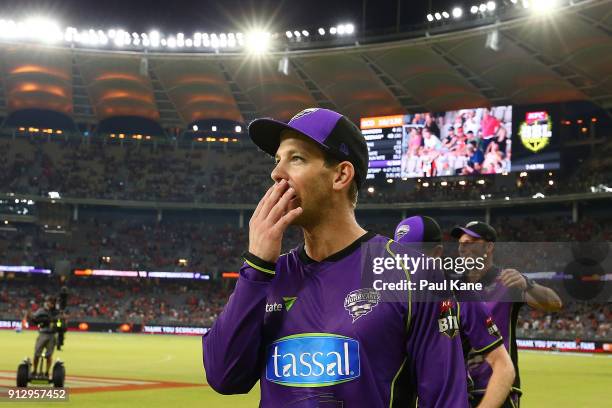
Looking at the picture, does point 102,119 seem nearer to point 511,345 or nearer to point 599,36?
Result: point 599,36

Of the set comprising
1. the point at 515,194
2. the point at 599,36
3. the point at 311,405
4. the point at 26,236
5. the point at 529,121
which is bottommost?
the point at 311,405

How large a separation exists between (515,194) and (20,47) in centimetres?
3729

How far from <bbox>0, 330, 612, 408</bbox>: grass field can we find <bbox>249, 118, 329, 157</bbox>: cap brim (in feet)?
40.6

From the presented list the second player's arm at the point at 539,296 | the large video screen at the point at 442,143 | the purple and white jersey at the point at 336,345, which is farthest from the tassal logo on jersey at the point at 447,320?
the large video screen at the point at 442,143

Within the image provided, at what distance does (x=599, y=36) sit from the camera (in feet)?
148

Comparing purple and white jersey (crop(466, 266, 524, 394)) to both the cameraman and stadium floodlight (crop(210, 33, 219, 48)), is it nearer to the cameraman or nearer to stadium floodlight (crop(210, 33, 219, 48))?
the cameraman

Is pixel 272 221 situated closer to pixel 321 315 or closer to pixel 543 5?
pixel 321 315

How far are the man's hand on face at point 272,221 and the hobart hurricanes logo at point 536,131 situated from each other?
51.2 meters

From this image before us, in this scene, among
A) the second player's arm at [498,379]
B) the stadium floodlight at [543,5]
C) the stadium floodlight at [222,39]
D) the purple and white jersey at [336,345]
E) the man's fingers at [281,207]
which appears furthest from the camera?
the stadium floodlight at [222,39]

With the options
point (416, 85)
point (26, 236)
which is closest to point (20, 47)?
point (26, 236)

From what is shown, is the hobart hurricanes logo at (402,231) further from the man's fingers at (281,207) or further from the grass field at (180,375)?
the grass field at (180,375)

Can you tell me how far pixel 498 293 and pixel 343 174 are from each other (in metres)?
2.68

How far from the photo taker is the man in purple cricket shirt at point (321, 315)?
2908 millimetres

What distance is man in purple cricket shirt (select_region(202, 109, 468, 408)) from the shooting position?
114 inches
